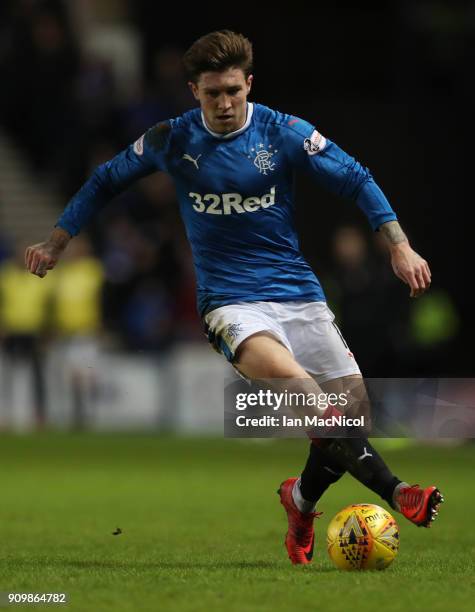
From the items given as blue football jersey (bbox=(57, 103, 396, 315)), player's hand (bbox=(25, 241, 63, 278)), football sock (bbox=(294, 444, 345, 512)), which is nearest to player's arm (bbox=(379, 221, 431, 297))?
blue football jersey (bbox=(57, 103, 396, 315))

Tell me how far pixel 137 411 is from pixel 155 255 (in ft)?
6.83

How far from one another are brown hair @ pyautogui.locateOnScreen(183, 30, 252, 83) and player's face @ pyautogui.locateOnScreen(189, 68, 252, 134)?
3 cm

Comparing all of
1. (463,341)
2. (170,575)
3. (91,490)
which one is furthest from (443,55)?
(170,575)

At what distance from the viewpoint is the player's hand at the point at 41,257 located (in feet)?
24.1

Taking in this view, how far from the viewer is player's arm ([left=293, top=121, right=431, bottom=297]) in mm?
6859

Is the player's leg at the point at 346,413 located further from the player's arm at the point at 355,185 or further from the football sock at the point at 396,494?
the player's arm at the point at 355,185

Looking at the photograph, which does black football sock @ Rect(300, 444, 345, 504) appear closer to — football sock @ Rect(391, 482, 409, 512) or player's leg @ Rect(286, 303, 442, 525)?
player's leg @ Rect(286, 303, 442, 525)

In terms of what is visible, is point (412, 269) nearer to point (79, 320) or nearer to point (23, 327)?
point (79, 320)

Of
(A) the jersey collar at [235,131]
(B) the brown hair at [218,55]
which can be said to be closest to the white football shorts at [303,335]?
(A) the jersey collar at [235,131]

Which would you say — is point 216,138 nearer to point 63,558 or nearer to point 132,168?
point 132,168

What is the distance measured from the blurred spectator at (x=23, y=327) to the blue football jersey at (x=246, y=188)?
36.4 feet

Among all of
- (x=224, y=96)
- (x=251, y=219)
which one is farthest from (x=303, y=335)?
(x=224, y=96)

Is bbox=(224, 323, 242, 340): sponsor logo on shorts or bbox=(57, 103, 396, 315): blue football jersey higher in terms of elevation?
bbox=(57, 103, 396, 315): blue football jersey

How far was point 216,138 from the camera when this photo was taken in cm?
725
